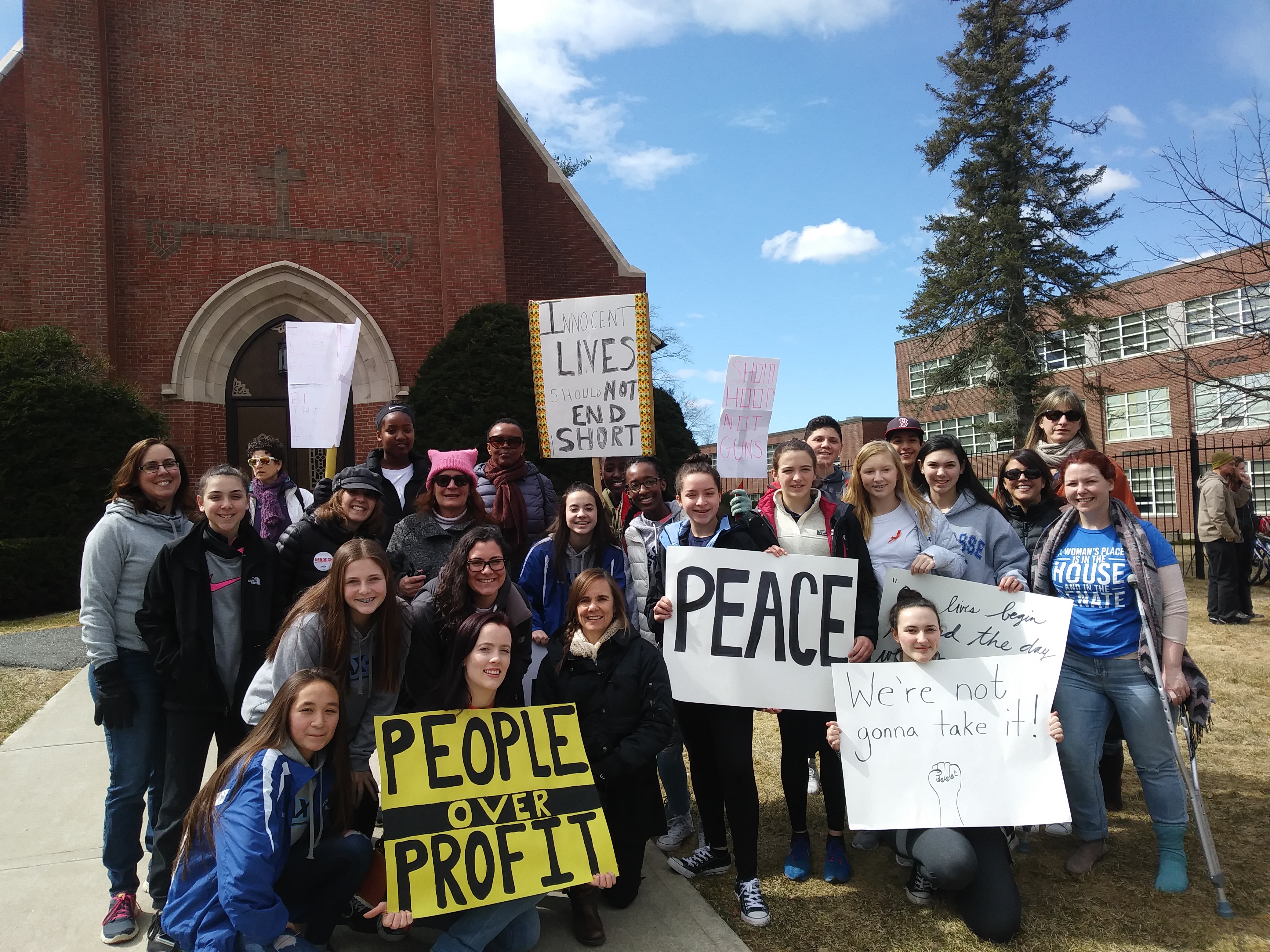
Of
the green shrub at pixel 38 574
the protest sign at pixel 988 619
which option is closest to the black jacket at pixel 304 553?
the protest sign at pixel 988 619

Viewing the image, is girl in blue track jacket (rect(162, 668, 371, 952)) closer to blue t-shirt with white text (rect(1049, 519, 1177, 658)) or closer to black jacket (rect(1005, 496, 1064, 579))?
blue t-shirt with white text (rect(1049, 519, 1177, 658))

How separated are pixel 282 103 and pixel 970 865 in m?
14.5

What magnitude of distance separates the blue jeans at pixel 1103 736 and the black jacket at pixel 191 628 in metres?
3.45

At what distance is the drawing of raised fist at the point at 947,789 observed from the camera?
134 inches

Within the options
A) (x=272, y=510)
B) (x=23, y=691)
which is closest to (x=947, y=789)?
(x=272, y=510)

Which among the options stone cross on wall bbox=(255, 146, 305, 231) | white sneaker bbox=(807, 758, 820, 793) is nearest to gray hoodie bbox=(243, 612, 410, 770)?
white sneaker bbox=(807, 758, 820, 793)

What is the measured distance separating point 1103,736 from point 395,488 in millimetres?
3911

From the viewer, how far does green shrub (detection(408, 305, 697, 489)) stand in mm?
12000

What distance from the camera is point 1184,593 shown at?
3578mm

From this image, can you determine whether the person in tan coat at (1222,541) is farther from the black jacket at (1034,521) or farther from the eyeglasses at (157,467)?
the eyeglasses at (157,467)

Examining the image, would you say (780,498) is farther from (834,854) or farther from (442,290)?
(442,290)

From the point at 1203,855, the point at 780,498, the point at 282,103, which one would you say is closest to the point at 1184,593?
the point at 1203,855

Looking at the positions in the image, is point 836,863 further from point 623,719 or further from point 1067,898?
point 623,719

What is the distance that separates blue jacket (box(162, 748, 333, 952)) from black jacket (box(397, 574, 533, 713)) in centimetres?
71
